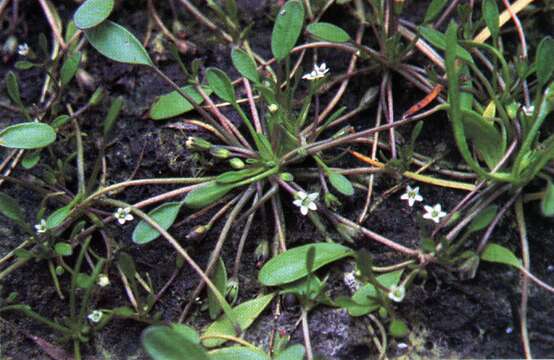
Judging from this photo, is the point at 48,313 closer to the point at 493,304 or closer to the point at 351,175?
the point at 351,175

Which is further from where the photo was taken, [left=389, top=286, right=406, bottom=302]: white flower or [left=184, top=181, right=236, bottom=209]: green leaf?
[left=184, top=181, right=236, bottom=209]: green leaf

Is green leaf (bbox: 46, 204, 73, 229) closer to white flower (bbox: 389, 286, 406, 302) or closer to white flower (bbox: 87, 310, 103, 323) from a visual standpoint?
white flower (bbox: 87, 310, 103, 323)

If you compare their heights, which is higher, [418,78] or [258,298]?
[418,78]

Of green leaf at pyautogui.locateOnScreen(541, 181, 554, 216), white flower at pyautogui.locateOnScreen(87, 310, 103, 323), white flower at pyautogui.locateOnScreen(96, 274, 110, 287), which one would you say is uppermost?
green leaf at pyautogui.locateOnScreen(541, 181, 554, 216)

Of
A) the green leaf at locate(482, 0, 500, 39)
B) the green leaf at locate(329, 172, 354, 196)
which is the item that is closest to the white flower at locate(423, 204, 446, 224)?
the green leaf at locate(329, 172, 354, 196)

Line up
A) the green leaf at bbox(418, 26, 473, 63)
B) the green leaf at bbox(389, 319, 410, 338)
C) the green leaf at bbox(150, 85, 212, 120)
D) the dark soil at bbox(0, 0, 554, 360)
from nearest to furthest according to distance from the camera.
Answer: the green leaf at bbox(389, 319, 410, 338)
the dark soil at bbox(0, 0, 554, 360)
the green leaf at bbox(418, 26, 473, 63)
the green leaf at bbox(150, 85, 212, 120)

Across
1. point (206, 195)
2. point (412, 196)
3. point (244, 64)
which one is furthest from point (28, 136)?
point (412, 196)

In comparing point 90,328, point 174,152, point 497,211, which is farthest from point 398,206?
point 90,328
